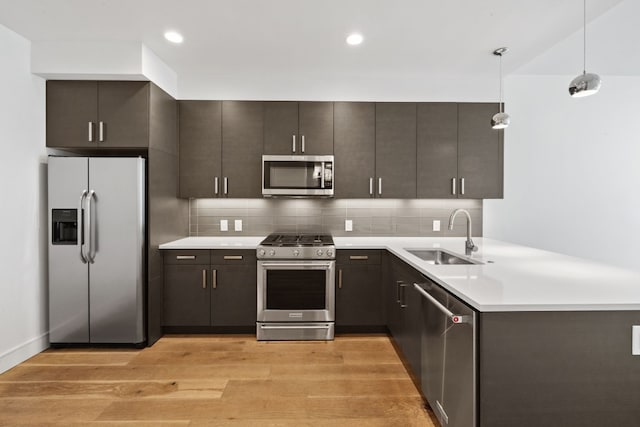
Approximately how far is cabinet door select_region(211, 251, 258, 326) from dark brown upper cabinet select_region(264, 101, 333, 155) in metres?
1.21

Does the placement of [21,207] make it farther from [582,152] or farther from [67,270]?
[582,152]

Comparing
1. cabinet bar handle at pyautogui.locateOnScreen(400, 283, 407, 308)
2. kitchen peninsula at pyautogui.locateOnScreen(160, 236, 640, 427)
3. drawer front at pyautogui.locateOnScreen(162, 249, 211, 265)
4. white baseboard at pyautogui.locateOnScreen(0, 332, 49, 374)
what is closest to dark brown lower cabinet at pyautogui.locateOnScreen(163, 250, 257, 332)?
drawer front at pyautogui.locateOnScreen(162, 249, 211, 265)

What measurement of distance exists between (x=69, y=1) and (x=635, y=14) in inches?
157

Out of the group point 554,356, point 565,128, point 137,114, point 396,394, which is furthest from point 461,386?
point 565,128

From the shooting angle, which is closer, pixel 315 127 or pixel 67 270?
pixel 67 270

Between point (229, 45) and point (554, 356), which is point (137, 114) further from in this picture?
point (554, 356)

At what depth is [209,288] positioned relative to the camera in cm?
329

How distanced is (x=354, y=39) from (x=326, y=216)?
6.12 feet

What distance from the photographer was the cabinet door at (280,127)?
11.8 feet

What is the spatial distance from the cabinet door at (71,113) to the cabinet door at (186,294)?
4.51 ft

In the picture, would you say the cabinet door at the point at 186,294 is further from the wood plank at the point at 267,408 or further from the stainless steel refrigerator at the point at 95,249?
the wood plank at the point at 267,408

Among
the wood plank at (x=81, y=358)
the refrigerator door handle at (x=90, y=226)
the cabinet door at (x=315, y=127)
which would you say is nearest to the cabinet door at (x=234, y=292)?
the wood plank at (x=81, y=358)

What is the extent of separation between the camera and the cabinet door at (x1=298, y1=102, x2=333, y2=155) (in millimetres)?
3602

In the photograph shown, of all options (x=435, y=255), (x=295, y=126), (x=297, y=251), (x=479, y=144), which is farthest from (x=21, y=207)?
(x=479, y=144)
